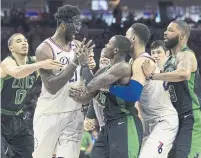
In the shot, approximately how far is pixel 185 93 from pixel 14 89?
215cm

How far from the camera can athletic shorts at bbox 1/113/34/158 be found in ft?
21.6

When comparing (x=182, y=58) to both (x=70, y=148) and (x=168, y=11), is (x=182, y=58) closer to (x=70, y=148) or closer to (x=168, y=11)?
(x=70, y=148)

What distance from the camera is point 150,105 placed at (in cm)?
582

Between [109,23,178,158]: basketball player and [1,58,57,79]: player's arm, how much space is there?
86 cm

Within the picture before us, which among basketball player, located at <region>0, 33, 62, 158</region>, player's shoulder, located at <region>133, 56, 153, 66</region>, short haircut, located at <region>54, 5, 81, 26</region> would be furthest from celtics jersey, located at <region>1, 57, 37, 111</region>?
player's shoulder, located at <region>133, 56, 153, 66</region>

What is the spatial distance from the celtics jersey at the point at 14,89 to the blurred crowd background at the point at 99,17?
9054mm

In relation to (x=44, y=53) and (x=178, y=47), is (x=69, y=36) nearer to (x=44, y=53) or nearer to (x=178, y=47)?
(x=44, y=53)

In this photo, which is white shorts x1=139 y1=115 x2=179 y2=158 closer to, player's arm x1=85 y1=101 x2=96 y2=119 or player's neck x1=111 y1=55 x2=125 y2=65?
player's arm x1=85 y1=101 x2=96 y2=119

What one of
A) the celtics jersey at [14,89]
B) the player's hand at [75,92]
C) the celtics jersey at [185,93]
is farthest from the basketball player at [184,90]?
the celtics jersey at [14,89]

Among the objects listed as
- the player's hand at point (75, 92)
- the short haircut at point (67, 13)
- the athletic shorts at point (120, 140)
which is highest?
the short haircut at point (67, 13)

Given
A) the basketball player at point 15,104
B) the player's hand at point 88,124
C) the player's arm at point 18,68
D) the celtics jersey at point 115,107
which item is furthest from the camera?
the basketball player at point 15,104

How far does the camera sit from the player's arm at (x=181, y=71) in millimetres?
5496

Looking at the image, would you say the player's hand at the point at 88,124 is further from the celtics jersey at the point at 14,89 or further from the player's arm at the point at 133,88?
the player's arm at the point at 133,88

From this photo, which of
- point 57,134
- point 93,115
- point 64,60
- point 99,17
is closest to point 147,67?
point 64,60
